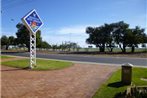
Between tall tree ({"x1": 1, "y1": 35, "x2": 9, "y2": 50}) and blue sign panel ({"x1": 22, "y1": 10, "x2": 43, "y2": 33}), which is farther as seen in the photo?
tall tree ({"x1": 1, "y1": 35, "x2": 9, "y2": 50})

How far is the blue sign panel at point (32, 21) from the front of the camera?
642 inches

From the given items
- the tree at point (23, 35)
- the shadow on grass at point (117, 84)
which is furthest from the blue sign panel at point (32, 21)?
the tree at point (23, 35)

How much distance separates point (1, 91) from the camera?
8898mm

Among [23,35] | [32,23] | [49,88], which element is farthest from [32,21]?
[23,35]

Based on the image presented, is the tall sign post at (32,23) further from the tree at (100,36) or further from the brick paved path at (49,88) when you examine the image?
the tree at (100,36)

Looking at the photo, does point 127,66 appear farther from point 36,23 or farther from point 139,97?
point 36,23

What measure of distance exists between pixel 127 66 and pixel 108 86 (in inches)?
54.4

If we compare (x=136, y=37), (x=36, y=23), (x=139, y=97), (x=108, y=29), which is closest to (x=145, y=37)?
(x=136, y=37)

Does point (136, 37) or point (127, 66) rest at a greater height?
point (136, 37)

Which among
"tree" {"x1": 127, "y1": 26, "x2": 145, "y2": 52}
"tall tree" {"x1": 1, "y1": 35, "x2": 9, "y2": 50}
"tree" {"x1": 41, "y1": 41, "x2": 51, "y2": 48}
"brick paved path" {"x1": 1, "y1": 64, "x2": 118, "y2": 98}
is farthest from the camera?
"tall tree" {"x1": 1, "y1": 35, "x2": 9, "y2": 50}

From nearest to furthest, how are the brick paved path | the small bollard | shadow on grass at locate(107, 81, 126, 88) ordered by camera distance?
the brick paved path < shadow on grass at locate(107, 81, 126, 88) < the small bollard

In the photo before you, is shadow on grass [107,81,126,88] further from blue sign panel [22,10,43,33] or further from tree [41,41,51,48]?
tree [41,41,51,48]

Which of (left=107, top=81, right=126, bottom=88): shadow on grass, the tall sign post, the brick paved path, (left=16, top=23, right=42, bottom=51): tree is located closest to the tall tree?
(left=16, top=23, right=42, bottom=51): tree

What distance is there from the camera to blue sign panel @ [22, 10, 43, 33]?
53.5 ft
